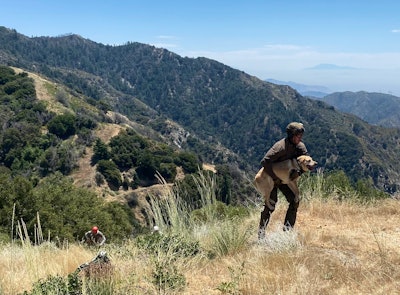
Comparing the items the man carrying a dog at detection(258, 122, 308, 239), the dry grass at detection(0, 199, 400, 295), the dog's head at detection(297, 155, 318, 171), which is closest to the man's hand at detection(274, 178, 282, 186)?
the man carrying a dog at detection(258, 122, 308, 239)

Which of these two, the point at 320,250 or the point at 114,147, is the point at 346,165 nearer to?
the point at 114,147

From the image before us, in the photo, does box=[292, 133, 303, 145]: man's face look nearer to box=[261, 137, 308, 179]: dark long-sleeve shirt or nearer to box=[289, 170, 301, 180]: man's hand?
box=[261, 137, 308, 179]: dark long-sleeve shirt

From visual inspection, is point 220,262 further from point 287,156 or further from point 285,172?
point 287,156

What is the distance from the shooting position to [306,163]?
548 centimetres

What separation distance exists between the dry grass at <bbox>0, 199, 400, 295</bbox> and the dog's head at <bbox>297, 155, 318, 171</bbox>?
3.07ft

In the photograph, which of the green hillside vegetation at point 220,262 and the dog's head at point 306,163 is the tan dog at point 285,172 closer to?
the dog's head at point 306,163

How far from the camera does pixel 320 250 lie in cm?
502

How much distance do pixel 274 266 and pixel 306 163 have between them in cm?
168

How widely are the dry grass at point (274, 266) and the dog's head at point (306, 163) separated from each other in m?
0.93

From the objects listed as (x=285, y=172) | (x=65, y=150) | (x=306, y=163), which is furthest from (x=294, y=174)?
(x=65, y=150)

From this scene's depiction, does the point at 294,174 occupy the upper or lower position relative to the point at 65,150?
upper

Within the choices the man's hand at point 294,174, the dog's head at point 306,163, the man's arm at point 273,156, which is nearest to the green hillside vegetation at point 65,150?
the man's arm at point 273,156

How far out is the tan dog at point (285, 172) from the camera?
549 centimetres

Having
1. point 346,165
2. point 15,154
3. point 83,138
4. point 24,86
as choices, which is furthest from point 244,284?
point 346,165
